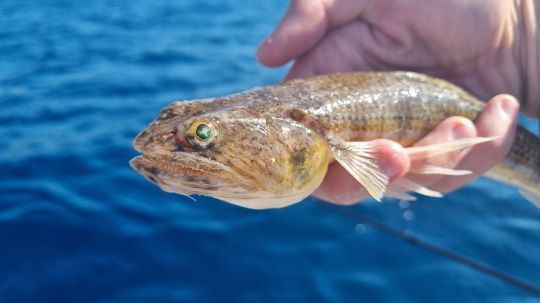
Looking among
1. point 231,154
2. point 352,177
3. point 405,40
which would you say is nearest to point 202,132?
point 231,154

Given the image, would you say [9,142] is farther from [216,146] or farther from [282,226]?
[216,146]

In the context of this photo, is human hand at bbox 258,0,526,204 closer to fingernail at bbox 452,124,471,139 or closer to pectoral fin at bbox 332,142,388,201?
fingernail at bbox 452,124,471,139

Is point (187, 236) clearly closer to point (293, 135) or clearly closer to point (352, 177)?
point (352, 177)

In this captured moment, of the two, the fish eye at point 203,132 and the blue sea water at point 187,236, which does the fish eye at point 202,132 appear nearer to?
the fish eye at point 203,132

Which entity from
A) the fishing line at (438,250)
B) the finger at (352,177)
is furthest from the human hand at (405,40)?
the fishing line at (438,250)

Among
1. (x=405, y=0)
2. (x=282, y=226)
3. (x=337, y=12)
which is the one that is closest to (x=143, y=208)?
(x=282, y=226)

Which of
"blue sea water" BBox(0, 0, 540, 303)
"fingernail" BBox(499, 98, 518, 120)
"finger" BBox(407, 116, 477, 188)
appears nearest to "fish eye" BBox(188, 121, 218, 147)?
"finger" BBox(407, 116, 477, 188)
